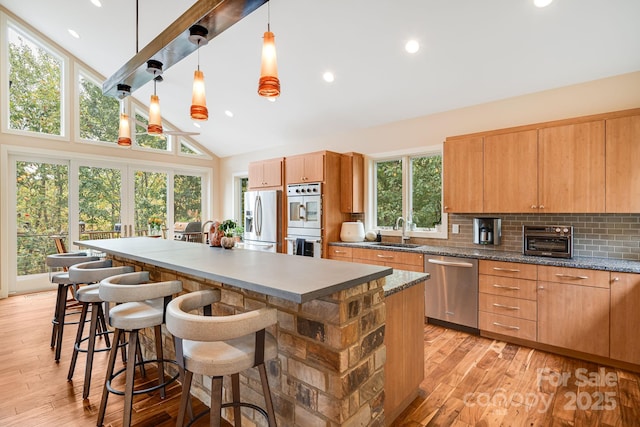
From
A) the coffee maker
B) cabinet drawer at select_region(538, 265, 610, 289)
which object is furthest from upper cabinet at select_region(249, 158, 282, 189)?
cabinet drawer at select_region(538, 265, 610, 289)

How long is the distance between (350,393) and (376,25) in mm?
3225

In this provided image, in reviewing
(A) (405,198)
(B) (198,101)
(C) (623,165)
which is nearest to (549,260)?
(C) (623,165)

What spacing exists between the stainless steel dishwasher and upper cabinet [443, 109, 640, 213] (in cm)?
65

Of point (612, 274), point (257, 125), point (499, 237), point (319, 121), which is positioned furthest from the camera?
point (257, 125)

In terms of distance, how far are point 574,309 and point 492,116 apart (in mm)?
2203

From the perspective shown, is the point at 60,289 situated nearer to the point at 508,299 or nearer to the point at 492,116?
the point at 508,299

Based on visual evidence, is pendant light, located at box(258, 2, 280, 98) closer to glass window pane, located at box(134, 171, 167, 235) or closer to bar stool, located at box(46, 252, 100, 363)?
bar stool, located at box(46, 252, 100, 363)

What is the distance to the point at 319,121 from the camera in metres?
4.97

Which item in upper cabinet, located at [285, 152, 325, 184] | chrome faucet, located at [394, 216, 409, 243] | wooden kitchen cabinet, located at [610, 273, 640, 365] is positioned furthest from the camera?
upper cabinet, located at [285, 152, 325, 184]

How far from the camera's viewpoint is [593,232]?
10.0 feet

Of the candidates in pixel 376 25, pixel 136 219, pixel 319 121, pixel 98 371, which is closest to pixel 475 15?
pixel 376 25

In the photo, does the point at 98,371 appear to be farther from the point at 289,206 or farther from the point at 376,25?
the point at 376,25

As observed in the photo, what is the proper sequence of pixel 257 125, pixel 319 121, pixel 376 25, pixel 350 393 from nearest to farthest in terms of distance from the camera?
pixel 350 393
pixel 376 25
pixel 319 121
pixel 257 125

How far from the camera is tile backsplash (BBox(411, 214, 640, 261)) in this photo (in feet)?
9.47
